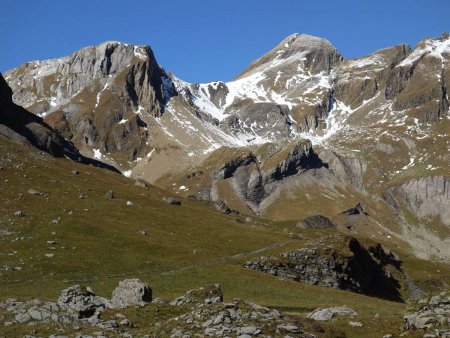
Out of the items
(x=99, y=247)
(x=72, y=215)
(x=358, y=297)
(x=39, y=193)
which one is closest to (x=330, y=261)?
(x=358, y=297)

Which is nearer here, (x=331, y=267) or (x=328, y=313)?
(x=328, y=313)

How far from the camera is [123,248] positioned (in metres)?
80.9

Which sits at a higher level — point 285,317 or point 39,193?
point 39,193

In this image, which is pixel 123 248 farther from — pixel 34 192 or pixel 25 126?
pixel 25 126

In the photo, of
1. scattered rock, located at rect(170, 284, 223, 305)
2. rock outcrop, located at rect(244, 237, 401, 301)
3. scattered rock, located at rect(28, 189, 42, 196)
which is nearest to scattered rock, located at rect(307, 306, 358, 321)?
scattered rock, located at rect(170, 284, 223, 305)

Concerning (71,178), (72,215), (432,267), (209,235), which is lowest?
(432,267)

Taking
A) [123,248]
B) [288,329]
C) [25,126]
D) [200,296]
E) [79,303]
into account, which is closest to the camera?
[288,329]

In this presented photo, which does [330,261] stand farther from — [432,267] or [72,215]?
[432,267]

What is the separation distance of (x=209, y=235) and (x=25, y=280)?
4596 cm

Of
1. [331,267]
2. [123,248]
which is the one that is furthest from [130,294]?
[331,267]

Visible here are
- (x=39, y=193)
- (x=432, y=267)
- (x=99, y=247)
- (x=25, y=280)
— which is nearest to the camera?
(x=25, y=280)

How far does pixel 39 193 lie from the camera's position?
9925cm

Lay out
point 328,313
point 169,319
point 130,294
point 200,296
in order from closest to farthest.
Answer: point 169,319 → point 328,313 → point 200,296 → point 130,294

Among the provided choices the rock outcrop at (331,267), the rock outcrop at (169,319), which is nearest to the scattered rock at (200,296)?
the rock outcrop at (169,319)
